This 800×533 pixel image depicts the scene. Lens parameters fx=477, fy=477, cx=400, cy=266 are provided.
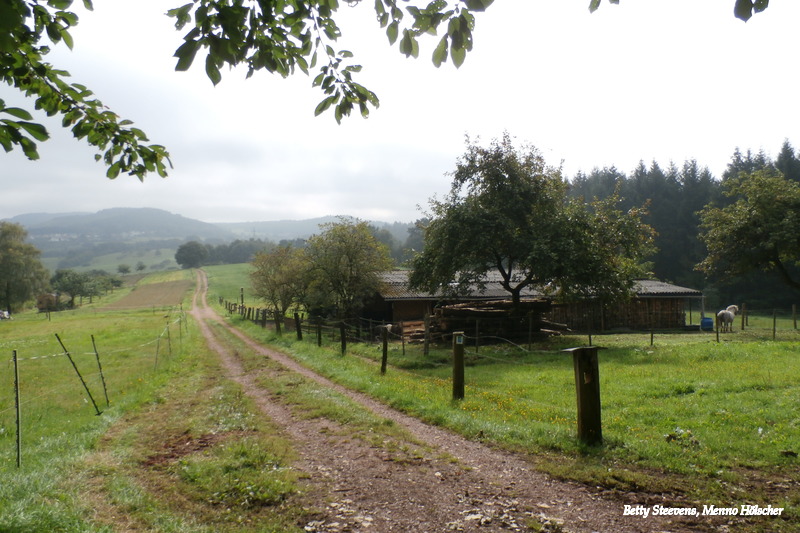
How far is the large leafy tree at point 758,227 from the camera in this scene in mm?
26312

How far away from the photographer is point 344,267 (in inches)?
1238

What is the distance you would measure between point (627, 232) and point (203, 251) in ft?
491

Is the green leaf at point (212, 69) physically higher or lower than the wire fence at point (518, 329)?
higher

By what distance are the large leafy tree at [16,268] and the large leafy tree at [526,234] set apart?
64897 millimetres

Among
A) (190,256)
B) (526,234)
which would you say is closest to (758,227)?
(526,234)

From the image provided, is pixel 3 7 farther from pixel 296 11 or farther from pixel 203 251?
pixel 203 251

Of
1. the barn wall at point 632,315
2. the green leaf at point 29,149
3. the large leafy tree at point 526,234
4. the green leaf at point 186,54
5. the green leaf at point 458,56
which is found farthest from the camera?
the barn wall at point 632,315

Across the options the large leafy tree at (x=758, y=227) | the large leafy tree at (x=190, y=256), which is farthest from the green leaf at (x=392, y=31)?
the large leafy tree at (x=190, y=256)

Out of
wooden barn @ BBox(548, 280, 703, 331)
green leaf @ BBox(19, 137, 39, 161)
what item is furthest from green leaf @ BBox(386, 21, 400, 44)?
wooden barn @ BBox(548, 280, 703, 331)

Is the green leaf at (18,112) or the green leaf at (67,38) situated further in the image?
the green leaf at (67,38)

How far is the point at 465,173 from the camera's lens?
23.0 meters

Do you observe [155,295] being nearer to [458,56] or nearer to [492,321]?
[492,321]

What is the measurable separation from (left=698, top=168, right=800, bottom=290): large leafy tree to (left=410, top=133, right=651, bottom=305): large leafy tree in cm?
928

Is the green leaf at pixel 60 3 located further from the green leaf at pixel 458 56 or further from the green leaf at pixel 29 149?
the green leaf at pixel 458 56
